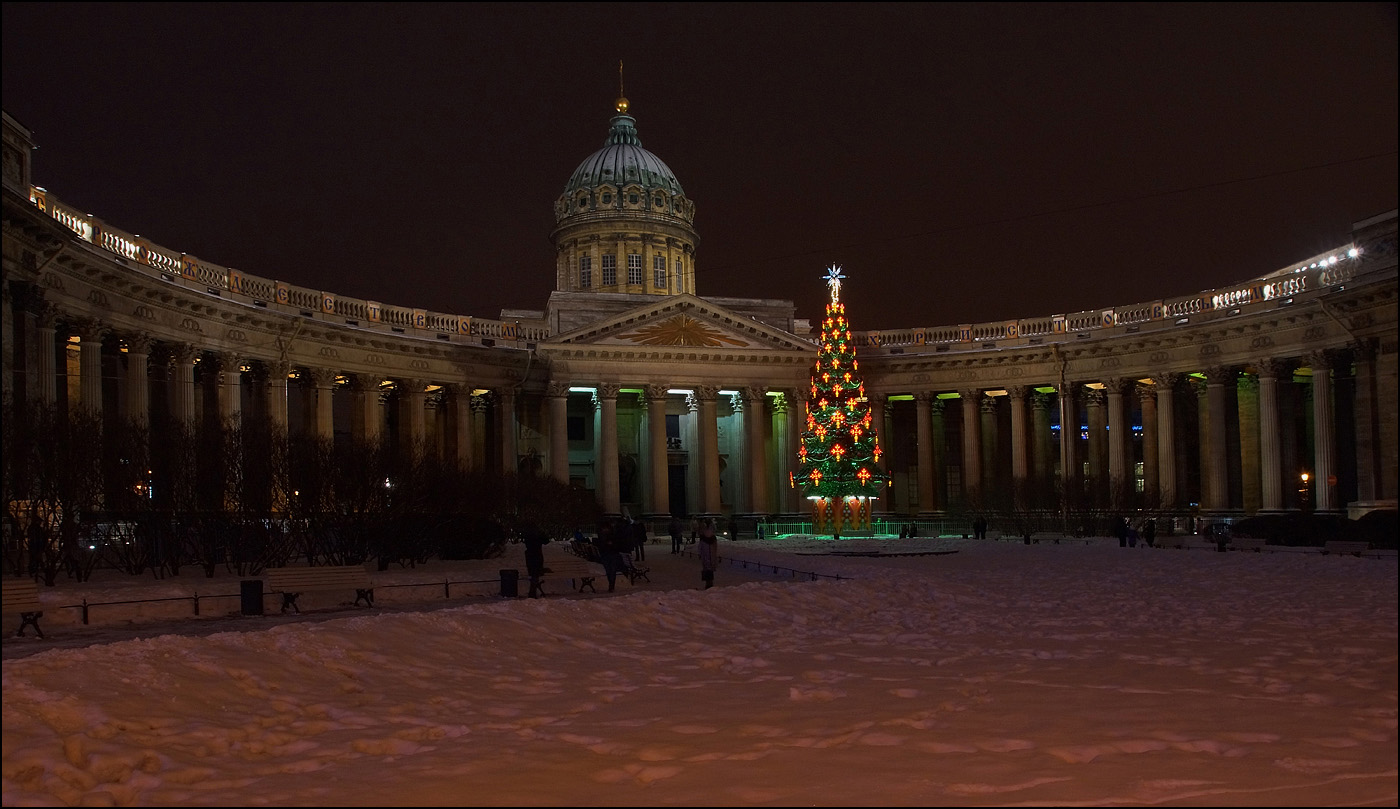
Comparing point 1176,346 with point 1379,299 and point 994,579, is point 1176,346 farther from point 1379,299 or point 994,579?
point 1379,299

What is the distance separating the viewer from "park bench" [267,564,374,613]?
20027 mm

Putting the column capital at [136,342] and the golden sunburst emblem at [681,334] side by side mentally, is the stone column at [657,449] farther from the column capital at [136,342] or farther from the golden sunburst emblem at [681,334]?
the column capital at [136,342]

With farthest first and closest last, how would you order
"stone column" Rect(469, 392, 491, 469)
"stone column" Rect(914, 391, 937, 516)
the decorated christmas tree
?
"stone column" Rect(914, 391, 937, 516), "stone column" Rect(469, 392, 491, 469), the decorated christmas tree

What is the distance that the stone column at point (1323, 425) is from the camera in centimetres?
4547

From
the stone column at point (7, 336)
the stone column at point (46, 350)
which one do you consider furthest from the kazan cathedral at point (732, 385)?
the stone column at point (7, 336)

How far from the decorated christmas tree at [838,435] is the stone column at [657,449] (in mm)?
12260

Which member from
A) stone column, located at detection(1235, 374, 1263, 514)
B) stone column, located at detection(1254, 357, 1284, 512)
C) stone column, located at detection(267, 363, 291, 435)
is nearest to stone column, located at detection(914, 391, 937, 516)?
stone column, located at detection(1235, 374, 1263, 514)

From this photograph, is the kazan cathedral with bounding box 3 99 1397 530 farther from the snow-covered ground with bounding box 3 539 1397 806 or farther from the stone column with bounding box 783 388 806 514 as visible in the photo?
the snow-covered ground with bounding box 3 539 1397 806

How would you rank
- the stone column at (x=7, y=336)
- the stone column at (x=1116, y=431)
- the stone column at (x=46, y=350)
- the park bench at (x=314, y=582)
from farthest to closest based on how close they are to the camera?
1. the stone column at (x=1116, y=431)
2. the stone column at (x=46, y=350)
3. the stone column at (x=7, y=336)
4. the park bench at (x=314, y=582)

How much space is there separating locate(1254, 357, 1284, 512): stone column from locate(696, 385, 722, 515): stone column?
2505cm

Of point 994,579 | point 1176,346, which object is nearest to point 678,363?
point 1176,346

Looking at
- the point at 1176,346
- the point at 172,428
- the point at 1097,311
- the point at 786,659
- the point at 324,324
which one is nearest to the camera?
the point at 786,659

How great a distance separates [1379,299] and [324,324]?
157 feet

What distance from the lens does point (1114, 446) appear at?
5634cm
